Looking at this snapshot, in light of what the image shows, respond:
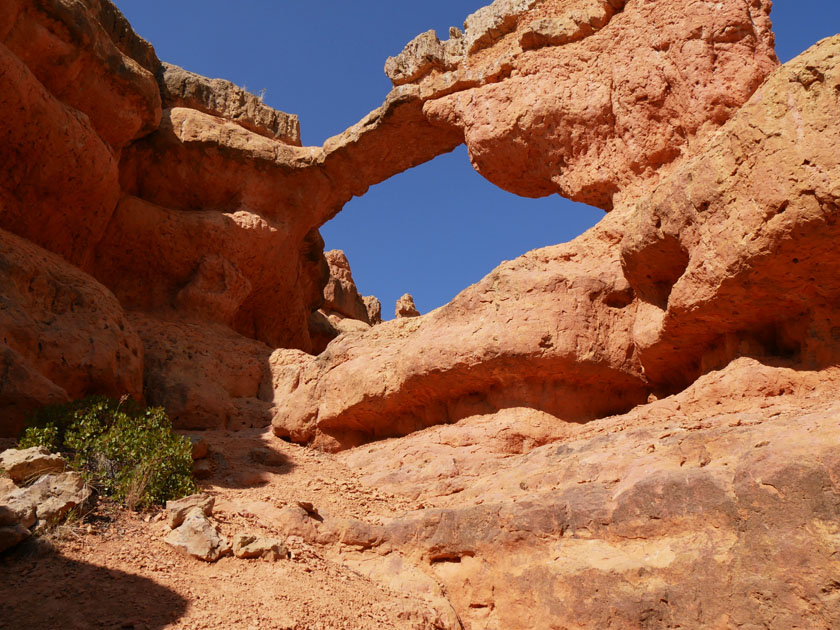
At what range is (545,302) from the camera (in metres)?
9.07

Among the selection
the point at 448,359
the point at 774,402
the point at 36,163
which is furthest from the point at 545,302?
the point at 36,163

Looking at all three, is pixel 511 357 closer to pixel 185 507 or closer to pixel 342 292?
pixel 185 507

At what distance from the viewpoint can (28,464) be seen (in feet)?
21.7

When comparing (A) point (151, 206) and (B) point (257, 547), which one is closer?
(B) point (257, 547)

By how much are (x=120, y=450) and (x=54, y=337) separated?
304cm

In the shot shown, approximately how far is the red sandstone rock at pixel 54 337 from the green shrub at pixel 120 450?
0.54 m

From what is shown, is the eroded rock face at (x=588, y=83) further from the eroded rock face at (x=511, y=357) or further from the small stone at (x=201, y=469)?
the small stone at (x=201, y=469)

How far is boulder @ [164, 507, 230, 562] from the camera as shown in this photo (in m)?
6.23

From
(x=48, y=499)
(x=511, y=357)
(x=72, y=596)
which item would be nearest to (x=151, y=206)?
(x=511, y=357)

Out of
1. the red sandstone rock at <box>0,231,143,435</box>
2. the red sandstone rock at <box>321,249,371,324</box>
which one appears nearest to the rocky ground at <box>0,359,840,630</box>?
the red sandstone rock at <box>0,231,143,435</box>

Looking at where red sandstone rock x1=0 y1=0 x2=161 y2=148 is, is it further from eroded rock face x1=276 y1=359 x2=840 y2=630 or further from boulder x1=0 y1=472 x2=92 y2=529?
eroded rock face x1=276 y1=359 x2=840 y2=630

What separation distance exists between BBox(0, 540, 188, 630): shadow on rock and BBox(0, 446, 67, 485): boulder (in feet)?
3.47

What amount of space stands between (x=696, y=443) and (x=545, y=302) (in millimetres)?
3311

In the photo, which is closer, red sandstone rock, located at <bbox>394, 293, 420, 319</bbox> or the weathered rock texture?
the weathered rock texture
